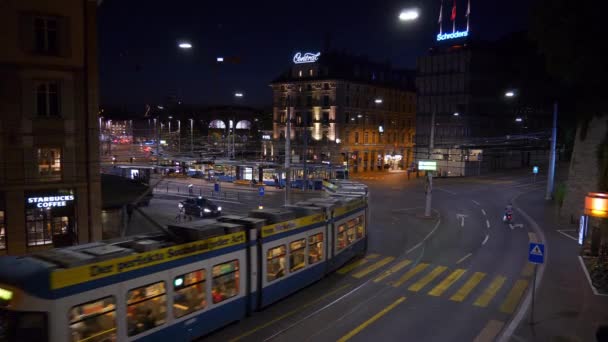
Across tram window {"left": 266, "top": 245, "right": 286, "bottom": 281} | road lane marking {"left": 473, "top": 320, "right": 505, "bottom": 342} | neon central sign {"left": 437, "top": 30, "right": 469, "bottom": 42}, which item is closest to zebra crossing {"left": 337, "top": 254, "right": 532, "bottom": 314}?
road lane marking {"left": 473, "top": 320, "right": 505, "bottom": 342}

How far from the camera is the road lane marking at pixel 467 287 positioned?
14.8m

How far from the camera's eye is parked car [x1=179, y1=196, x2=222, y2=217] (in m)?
31.9

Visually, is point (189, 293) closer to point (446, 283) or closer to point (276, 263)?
point (276, 263)

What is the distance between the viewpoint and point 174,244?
10.4 metres

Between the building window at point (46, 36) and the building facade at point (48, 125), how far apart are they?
0.12ft

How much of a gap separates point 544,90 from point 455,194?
1277 centimetres

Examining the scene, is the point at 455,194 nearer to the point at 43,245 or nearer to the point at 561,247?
the point at 561,247

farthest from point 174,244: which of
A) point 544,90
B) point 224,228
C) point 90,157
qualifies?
point 544,90

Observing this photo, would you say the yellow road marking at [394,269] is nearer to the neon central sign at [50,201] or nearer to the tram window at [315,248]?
the tram window at [315,248]

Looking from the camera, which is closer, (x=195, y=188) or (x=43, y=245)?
(x=43, y=245)

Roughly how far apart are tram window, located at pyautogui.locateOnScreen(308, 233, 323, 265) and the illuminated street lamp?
9.72 metres

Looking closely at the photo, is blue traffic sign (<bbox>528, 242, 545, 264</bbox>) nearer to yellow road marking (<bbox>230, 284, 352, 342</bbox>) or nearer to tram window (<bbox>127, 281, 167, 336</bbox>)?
yellow road marking (<bbox>230, 284, 352, 342</bbox>)

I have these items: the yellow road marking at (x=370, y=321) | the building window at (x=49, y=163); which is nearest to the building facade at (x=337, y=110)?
the building window at (x=49, y=163)

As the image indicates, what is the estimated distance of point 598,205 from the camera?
15562mm
